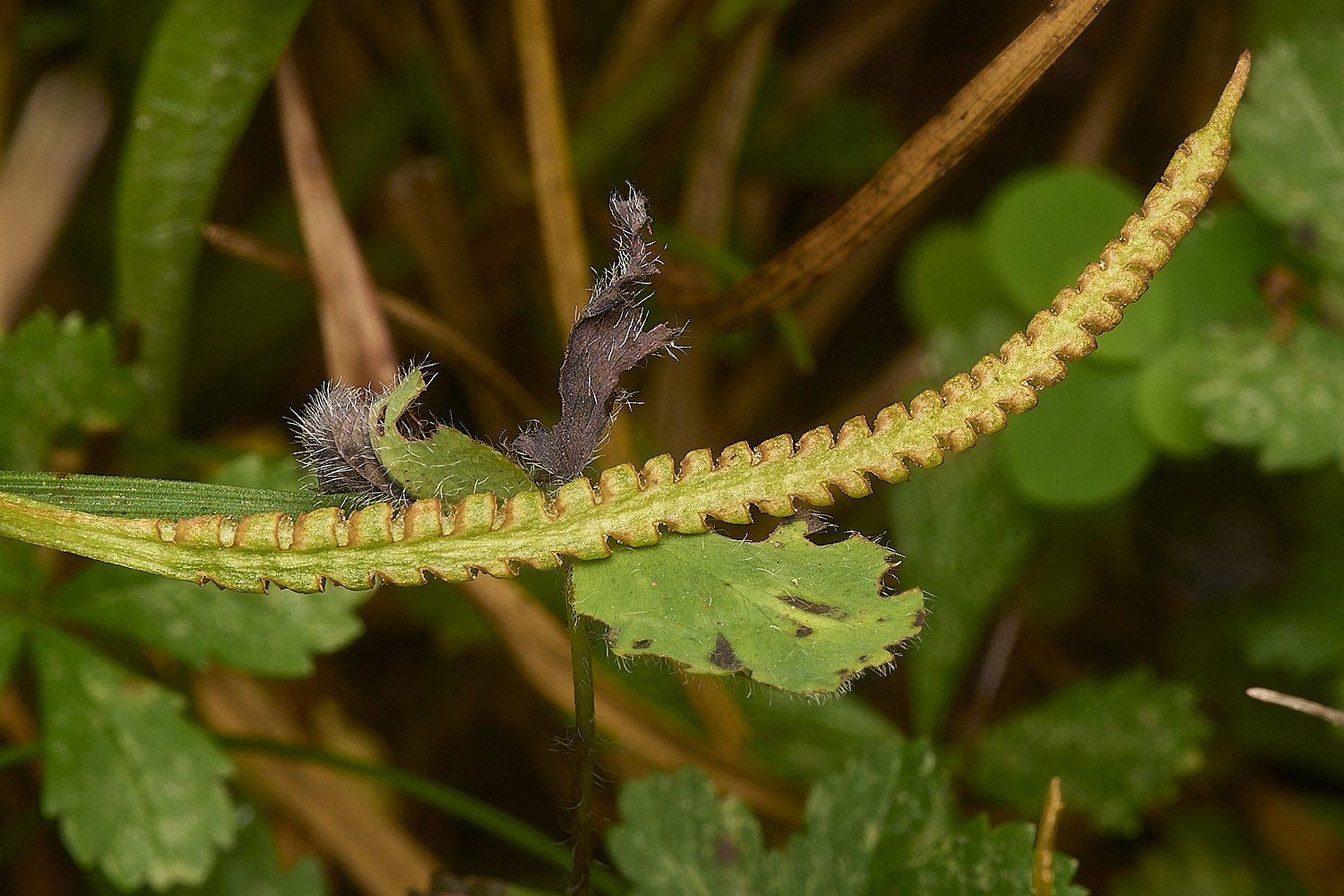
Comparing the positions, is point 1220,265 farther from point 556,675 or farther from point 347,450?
point 347,450

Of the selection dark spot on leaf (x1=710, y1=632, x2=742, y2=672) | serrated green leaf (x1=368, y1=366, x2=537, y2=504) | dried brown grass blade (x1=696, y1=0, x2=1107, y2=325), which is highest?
dried brown grass blade (x1=696, y1=0, x2=1107, y2=325)

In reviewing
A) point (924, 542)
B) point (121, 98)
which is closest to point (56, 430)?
point (121, 98)

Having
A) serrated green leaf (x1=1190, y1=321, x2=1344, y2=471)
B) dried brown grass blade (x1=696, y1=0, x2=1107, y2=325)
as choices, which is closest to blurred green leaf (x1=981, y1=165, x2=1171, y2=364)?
serrated green leaf (x1=1190, y1=321, x2=1344, y2=471)

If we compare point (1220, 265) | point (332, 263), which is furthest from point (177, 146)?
point (1220, 265)

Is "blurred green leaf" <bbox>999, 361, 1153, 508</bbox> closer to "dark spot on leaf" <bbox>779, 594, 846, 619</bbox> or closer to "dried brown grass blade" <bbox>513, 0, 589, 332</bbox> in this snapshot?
"dried brown grass blade" <bbox>513, 0, 589, 332</bbox>

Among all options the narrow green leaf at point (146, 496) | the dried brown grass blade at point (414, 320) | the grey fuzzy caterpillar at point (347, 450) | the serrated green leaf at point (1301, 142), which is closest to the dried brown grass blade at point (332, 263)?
the dried brown grass blade at point (414, 320)

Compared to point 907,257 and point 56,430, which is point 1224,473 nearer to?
point 907,257

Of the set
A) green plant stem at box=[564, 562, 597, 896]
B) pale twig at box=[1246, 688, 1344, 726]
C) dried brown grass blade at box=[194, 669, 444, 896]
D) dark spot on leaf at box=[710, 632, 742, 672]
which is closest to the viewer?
dark spot on leaf at box=[710, 632, 742, 672]
